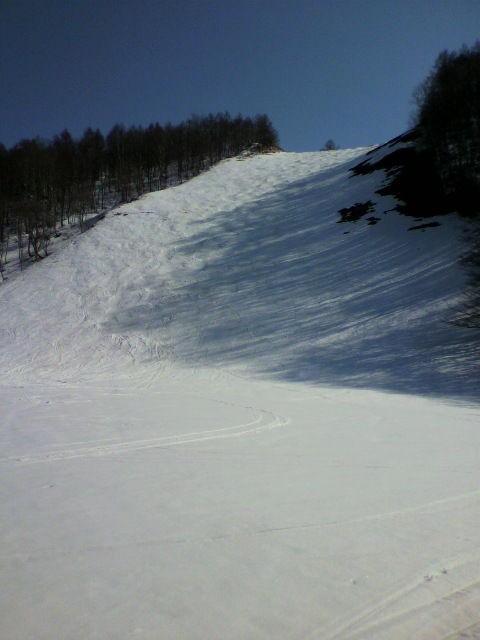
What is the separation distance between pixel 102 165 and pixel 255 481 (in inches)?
2621

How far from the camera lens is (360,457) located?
5020 mm

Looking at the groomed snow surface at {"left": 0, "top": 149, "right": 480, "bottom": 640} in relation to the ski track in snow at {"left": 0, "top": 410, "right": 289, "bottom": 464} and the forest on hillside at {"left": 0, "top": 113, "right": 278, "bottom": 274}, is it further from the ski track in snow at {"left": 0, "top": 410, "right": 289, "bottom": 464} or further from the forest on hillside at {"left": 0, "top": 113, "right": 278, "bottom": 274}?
the forest on hillside at {"left": 0, "top": 113, "right": 278, "bottom": 274}

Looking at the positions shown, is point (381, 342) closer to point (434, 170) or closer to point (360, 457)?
point (360, 457)

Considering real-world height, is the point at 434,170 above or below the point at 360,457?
above

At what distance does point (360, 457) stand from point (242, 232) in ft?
89.4

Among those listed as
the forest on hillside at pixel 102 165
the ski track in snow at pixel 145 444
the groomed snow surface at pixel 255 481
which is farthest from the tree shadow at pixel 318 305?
the forest on hillside at pixel 102 165

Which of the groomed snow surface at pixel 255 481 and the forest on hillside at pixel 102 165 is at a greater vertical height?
the forest on hillside at pixel 102 165

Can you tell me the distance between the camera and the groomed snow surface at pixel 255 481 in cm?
225

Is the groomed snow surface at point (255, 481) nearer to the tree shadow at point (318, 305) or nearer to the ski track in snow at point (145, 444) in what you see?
the ski track in snow at point (145, 444)

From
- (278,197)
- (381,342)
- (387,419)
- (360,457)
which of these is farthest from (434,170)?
(360,457)

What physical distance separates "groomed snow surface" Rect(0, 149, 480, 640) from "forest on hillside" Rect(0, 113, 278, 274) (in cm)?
3066

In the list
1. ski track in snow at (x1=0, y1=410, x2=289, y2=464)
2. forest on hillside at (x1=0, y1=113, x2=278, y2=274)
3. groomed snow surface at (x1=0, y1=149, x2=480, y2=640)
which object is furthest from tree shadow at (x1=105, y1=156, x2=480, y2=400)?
forest on hillside at (x1=0, y1=113, x2=278, y2=274)

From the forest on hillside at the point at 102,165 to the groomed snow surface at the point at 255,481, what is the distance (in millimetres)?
30655

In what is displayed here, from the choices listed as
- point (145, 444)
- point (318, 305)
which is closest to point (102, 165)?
point (318, 305)
